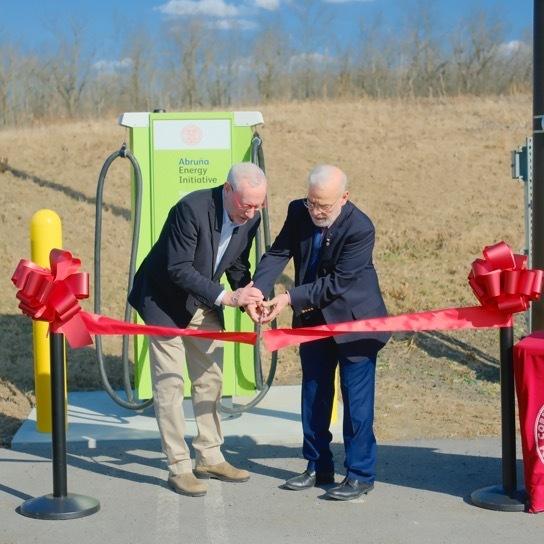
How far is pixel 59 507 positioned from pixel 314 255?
1.85 metres

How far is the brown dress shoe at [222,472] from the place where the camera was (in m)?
5.61

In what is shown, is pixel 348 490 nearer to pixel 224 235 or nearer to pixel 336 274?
pixel 336 274

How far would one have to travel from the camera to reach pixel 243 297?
17.0 feet

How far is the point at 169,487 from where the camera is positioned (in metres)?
5.52

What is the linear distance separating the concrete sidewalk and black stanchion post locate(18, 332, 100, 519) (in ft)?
0.24

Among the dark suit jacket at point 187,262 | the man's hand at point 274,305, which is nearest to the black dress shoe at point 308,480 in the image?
the man's hand at point 274,305

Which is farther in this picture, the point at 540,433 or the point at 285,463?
the point at 285,463

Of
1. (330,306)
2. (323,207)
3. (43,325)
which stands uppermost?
(323,207)

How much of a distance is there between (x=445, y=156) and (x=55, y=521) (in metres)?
14.1

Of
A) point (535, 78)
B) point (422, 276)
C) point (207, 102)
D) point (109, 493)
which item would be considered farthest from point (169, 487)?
point (207, 102)

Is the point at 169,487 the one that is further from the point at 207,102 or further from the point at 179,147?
the point at 207,102

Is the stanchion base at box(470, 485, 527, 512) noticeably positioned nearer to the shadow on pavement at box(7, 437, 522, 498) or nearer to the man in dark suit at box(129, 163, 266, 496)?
the shadow on pavement at box(7, 437, 522, 498)

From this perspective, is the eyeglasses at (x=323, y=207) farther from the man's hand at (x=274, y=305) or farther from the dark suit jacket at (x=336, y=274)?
the man's hand at (x=274, y=305)

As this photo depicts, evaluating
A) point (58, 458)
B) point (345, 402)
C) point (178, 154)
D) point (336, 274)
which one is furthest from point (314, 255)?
point (178, 154)
